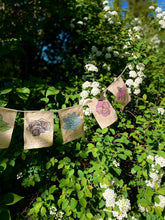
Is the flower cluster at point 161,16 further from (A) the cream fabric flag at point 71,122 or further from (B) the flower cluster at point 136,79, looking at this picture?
(A) the cream fabric flag at point 71,122

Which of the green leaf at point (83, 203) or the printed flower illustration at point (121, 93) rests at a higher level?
the printed flower illustration at point (121, 93)

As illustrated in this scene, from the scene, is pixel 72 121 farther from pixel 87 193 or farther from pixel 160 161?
pixel 160 161

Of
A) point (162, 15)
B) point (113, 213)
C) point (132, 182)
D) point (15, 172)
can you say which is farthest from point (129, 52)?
point (15, 172)

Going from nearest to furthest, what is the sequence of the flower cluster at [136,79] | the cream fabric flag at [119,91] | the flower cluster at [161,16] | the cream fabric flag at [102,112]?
the cream fabric flag at [102,112]
the cream fabric flag at [119,91]
the flower cluster at [136,79]
the flower cluster at [161,16]

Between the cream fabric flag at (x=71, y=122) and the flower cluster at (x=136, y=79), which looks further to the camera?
the flower cluster at (x=136, y=79)

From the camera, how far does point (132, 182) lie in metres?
1.48

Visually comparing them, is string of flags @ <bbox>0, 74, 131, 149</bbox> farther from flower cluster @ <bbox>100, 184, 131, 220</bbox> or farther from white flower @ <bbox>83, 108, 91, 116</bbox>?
flower cluster @ <bbox>100, 184, 131, 220</bbox>

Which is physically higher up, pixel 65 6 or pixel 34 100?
pixel 65 6

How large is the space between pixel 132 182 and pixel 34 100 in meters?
1.37

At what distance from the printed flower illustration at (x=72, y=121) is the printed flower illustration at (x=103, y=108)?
0.20 metres

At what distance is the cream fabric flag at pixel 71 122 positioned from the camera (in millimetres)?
1295

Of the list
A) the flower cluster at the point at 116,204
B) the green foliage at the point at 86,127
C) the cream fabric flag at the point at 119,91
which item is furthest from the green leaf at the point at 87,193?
the cream fabric flag at the point at 119,91

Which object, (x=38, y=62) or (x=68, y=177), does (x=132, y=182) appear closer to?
(x=68, y=177)

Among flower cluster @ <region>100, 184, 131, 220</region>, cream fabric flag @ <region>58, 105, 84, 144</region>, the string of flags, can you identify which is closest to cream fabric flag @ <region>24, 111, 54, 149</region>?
the string of flags
